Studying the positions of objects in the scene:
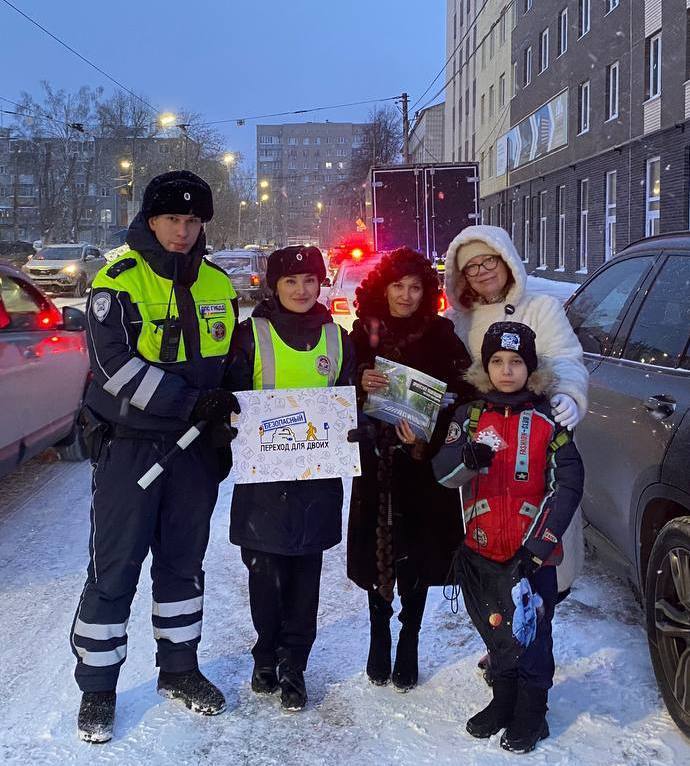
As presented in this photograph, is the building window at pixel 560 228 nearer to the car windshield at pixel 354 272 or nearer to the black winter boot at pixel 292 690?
the car windshield at pixel 354 272

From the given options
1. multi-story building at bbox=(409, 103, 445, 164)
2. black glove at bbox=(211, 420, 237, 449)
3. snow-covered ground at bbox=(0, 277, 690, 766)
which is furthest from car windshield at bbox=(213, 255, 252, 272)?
multi-story building at bbox=(409, 103, 445, 164)

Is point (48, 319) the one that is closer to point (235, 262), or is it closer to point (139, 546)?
point (139, 546)

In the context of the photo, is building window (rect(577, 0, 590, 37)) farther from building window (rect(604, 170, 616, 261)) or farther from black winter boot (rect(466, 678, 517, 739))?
black winter boot (rect(466, 678, 517, 739))

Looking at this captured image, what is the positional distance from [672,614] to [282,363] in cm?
165

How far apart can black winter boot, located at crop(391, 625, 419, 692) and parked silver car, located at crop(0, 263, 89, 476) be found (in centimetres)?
305

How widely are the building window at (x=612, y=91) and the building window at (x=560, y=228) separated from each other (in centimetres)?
528

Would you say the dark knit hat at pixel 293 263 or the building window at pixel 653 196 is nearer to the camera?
the dark knit hat at pixel 293 263

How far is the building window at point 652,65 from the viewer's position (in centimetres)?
2206

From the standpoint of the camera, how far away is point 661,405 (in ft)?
10.9

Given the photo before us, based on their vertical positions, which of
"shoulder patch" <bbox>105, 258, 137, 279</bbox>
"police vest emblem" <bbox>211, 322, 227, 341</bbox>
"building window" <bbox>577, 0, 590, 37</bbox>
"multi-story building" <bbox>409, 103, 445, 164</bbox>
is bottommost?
"police vest emblem" <bbox>211, 322, 227, 341</bbox>

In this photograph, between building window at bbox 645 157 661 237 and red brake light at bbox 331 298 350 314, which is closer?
red brake light at bbox 331 298 350 314

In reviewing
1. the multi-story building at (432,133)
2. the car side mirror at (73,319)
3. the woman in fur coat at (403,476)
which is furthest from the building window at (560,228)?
the multi-story building at (432,133)

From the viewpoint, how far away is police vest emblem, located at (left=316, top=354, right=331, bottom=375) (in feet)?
11.1

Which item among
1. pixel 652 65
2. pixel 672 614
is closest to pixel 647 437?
pixel 672 614
